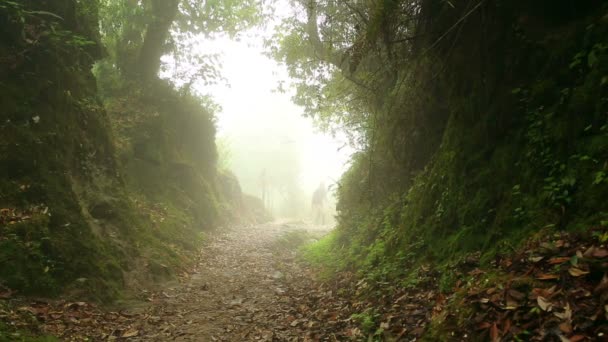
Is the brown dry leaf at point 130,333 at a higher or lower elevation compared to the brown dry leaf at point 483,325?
lower

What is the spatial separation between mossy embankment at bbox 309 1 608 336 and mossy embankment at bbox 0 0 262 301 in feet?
17.9

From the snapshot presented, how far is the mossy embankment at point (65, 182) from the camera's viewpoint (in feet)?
20.7

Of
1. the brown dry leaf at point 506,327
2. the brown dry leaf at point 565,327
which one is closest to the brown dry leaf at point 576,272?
the brown dry leaf at point 565,327

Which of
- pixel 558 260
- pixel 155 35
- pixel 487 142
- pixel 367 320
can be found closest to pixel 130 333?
pixel 367 320

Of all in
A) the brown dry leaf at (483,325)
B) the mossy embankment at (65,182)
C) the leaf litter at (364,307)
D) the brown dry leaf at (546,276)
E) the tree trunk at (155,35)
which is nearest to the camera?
the leaf litter at (364,307)

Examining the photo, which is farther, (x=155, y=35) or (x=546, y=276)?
(x=155, y=35)

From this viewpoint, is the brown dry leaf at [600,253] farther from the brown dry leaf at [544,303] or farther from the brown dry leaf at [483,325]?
the brown dry leaf at [483,325]

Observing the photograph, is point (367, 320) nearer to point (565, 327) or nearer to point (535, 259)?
point (535, 259)

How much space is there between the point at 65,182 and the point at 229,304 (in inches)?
170

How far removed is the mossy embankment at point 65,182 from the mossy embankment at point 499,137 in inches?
215

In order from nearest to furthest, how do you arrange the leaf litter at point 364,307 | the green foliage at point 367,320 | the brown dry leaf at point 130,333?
1. the leaf litter at point 364,307
2. the green foliage at point 367,320
3. the brown dry leaf at point 130,333

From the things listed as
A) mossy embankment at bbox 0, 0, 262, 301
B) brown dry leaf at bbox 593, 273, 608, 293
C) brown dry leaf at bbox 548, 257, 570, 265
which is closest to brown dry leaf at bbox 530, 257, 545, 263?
brown dry leaf at bbox 548, 257, 570, 265

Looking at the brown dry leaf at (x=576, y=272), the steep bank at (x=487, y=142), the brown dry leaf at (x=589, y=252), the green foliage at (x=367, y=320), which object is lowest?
the green foliage at (x=367, y=320)

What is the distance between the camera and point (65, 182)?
766cm
